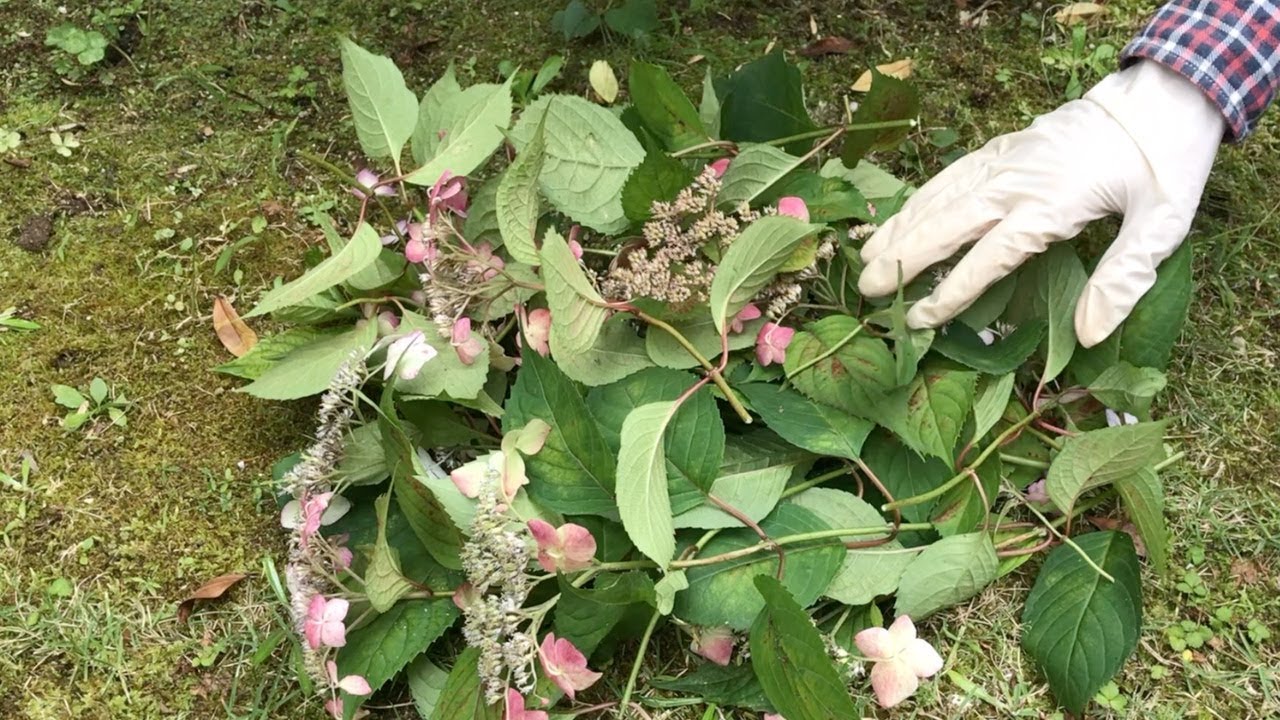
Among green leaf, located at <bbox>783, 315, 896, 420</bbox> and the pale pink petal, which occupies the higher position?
green leaf, located at <bbox>783, 315, 896, 420</bbox>

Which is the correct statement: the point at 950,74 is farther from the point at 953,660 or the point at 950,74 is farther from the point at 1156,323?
the point at 953,660

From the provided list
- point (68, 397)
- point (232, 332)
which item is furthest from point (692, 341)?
point (68, 397)

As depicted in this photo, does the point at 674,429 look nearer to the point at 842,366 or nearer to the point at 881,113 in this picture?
the point at 842,366

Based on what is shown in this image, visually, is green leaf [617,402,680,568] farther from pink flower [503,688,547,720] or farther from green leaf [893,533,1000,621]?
green leaf [893,533,1000,621]

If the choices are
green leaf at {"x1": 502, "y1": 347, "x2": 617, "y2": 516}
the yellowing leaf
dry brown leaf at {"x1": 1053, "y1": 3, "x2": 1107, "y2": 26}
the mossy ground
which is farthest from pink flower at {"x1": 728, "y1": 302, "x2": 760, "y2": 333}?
dry brown leaf at {"x1": 1053, "y1": 3, "x2": 1107, "y2": 26}

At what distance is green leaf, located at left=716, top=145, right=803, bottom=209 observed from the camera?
125cm

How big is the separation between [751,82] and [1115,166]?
483 millimetres

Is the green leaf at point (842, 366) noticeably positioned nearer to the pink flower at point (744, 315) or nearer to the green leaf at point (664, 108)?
the pink flower at point (744, 315)

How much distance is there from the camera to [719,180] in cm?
125

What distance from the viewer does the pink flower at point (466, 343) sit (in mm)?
1162

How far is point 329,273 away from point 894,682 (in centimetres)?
83

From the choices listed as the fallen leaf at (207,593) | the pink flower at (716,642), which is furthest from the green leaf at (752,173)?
the fallen leaf at (207,593)

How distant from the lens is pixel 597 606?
3.50ft

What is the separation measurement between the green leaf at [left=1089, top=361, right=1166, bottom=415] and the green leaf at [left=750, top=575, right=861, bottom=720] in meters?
0.51
